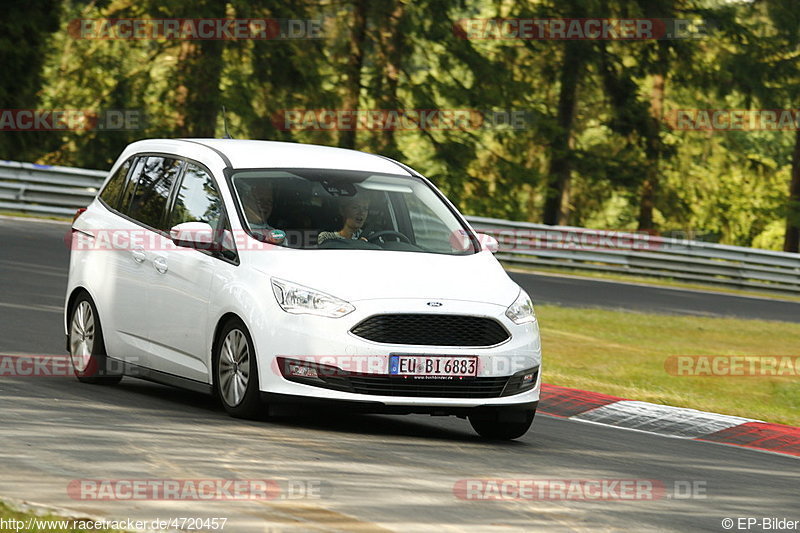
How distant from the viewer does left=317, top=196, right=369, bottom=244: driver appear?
31.2 feet

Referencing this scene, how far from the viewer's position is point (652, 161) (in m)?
40.3

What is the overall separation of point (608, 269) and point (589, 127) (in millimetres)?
12481

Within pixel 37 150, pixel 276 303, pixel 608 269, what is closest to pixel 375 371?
pixel 276 303

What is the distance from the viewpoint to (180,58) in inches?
1401

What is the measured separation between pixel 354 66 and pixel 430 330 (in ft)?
93.6

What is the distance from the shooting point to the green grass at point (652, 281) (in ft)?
95.1

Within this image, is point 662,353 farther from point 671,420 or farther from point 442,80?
point 442,80

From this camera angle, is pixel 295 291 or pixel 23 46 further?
pixel 23 46

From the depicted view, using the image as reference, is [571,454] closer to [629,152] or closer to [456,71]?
[456,71]

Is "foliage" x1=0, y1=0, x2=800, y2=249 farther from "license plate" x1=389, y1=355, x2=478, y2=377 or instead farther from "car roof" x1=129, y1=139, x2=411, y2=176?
"license plate" x1=389, y1=355, x2=478, y2=377

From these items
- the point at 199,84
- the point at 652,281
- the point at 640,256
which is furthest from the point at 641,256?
the point at 199,84

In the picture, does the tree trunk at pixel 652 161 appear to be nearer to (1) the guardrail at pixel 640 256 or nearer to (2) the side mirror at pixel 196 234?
(1) the guardrail at pixel 640 256

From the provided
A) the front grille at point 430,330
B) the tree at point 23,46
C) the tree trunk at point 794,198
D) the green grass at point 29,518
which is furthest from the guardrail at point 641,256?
the green grass at point 29,518

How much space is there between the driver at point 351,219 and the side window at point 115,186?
82.3 inches
